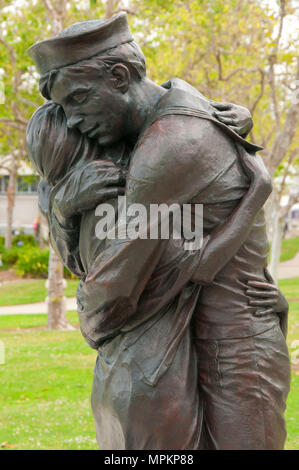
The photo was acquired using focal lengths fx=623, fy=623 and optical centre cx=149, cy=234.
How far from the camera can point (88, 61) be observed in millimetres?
2805

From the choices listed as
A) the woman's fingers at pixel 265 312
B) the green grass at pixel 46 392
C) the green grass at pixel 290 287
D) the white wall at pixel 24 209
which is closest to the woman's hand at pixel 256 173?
the woman's fingers at pixel 265 312

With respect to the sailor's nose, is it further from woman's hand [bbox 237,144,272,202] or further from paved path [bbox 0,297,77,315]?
paved path [bbox 0,297,77,315]

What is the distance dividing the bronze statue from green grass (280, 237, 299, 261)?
873 inches

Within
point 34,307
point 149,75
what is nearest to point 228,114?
point 149,75

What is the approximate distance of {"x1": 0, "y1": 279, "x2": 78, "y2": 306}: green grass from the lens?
686 inches

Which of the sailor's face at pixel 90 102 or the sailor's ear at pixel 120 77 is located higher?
the sailor's ear at pixel 120 77

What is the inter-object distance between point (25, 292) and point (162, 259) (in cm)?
1603

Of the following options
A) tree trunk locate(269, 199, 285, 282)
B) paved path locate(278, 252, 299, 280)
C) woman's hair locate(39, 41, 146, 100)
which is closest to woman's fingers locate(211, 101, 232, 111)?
woman's hair locate(39, 41, 146, 100)

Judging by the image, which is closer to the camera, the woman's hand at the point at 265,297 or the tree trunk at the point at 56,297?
the woman's hand at the point at 265,297

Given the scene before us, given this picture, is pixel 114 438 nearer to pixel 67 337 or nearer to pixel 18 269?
pixel 67 337

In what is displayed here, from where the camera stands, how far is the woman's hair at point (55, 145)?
9.73ft

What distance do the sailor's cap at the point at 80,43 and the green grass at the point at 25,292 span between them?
584 inches

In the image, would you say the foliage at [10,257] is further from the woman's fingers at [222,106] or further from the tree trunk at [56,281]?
the woman's fingers at [222,106]
